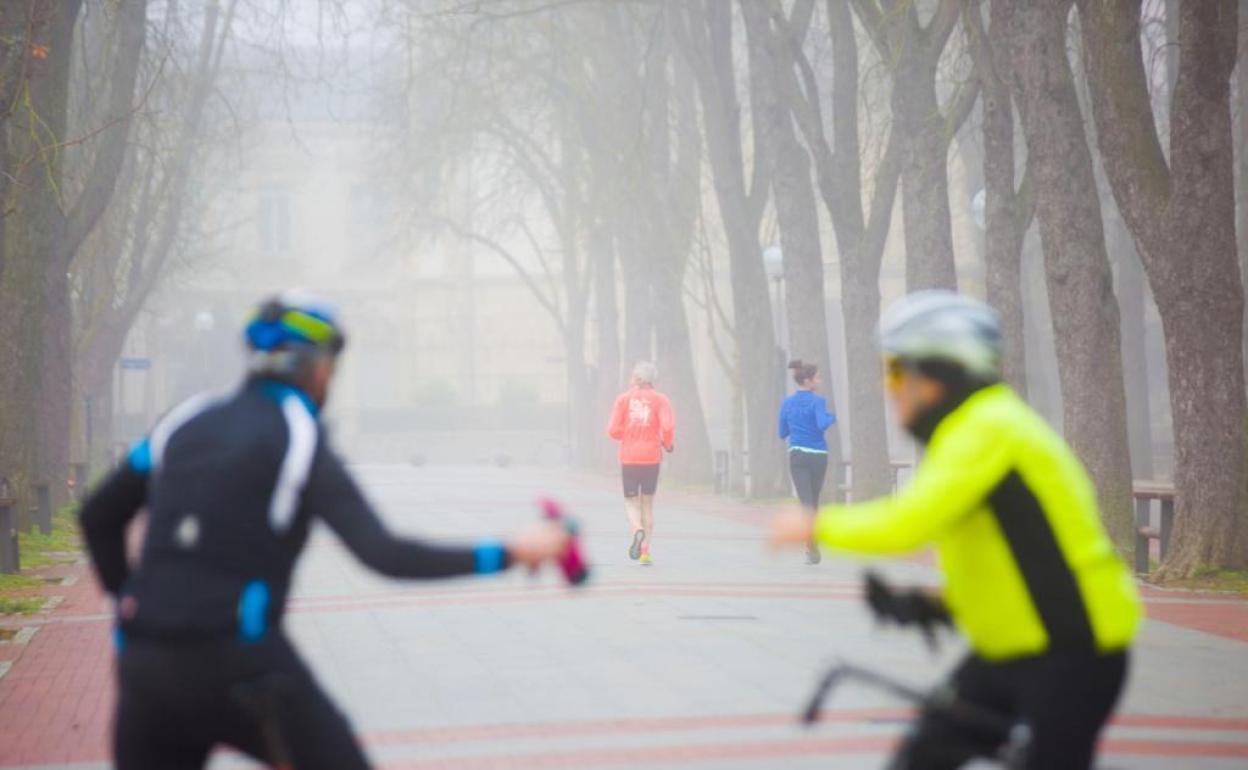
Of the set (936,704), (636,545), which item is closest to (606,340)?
(636,545)

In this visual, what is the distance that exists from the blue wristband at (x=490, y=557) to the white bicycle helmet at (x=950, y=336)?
993mm

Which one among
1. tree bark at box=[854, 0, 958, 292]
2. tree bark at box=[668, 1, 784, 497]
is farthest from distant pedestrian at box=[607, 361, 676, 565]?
tree bark at box=[668, 1, 784, 497]

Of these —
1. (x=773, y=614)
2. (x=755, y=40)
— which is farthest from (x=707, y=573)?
(x=755, y=40)

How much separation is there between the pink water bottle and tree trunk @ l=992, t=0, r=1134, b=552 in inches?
565

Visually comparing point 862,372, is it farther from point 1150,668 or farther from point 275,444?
point 275,444

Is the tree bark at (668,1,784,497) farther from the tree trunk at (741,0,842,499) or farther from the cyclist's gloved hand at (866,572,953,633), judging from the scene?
the cyclist's gloved hand at (866,572,953,633)

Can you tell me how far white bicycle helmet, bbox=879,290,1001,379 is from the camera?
462 centimetres

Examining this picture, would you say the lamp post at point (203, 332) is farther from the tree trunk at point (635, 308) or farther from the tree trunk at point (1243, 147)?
the tree trunk at point (1243, 147)

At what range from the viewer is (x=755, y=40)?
28984mm

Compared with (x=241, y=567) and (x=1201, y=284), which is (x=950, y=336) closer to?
(x=241, y=567)

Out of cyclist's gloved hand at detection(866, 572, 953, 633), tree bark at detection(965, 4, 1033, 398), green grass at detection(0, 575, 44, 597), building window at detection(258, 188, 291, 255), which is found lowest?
green grass at detection(0, 575, 44, 597)

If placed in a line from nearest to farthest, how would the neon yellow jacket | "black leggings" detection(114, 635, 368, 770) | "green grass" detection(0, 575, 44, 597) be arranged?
"black leggings" detection(114, 635, 368, 770), the neon yellow jacket, "green grass" detection(0, 575, 44, 597)

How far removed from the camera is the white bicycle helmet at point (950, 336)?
462cm

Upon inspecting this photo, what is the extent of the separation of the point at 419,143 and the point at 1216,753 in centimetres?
3672
